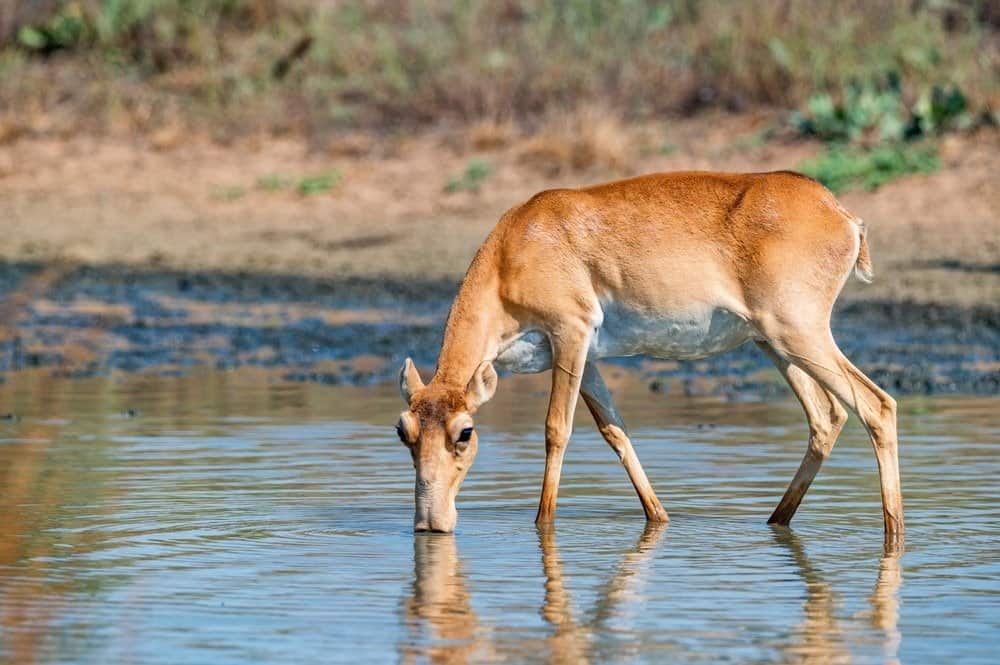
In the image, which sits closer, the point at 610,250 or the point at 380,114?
the point at 610,250

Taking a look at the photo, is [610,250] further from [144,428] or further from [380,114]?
[380,114]

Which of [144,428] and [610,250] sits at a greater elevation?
[610,250]

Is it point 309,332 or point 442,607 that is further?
point 309,332

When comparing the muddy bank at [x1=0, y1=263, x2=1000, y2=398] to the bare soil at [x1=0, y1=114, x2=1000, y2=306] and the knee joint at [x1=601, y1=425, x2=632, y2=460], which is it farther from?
the knee joint at [x1=601, y1=425, x2=632, y2=460]

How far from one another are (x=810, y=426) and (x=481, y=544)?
5.66ft

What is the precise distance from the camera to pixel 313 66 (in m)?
25.8

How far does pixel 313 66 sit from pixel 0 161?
4289mm

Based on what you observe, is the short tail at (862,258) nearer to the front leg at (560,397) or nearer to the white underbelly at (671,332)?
the white underbelly at (671,332)

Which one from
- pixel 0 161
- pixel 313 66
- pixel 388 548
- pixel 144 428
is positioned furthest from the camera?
pixel 313 66

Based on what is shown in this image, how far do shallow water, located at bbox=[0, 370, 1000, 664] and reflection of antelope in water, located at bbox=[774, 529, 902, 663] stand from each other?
0.02 m

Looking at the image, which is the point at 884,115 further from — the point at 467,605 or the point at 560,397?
the point at 467,605

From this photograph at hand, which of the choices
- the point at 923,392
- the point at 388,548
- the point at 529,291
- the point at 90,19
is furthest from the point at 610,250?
the point at 90,19

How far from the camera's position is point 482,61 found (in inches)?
968

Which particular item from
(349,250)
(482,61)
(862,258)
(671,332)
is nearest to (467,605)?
(671,332)
